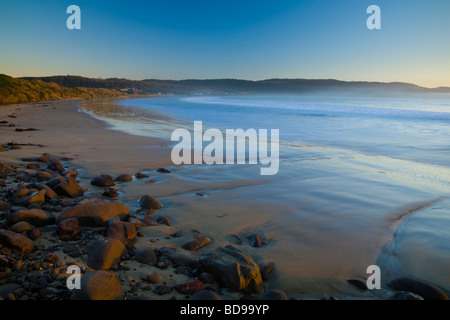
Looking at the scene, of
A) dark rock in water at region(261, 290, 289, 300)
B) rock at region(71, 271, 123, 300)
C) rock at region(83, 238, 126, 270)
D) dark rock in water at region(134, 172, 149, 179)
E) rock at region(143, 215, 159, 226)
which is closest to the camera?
rock at region(71, 271, 123, 300)

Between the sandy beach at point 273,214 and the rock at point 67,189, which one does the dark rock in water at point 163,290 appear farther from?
the rock at point 67,189

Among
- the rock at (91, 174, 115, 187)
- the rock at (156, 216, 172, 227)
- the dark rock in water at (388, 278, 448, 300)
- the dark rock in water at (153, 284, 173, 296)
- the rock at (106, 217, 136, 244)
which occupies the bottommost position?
the dark rock in water at (388, 278, 448, 300)

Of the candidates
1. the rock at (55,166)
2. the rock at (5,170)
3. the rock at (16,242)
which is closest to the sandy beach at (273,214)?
the rock at (16,242)

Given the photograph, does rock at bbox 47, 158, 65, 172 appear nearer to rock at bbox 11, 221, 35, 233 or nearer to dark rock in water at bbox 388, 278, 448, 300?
rock at bbox 11, 221, 35, 233

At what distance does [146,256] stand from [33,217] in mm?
1348

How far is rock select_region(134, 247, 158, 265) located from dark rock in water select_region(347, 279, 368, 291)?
1.65 m

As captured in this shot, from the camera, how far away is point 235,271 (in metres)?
2.19

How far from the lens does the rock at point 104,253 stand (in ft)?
7.58

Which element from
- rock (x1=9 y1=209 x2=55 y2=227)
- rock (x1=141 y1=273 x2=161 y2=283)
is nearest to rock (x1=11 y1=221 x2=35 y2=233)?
rock (x1=9 y1=209 x2=55 y2=227)

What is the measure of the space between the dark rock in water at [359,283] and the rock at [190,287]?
4.04ft

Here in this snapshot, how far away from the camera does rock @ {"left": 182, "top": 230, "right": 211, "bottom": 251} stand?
277cm

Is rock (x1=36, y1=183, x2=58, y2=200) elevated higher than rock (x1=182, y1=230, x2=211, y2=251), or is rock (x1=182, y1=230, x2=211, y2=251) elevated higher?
rock (x1=36, y1=183, x2=58, y2=200)
